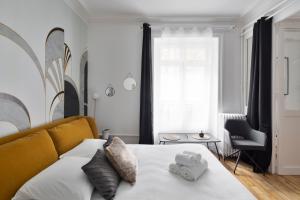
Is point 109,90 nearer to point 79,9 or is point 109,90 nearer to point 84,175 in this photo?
point 79,9

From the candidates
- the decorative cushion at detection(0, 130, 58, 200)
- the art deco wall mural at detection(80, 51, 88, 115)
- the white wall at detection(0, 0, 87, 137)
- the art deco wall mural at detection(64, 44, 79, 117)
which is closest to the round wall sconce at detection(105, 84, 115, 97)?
the art deco wall mural at detection(80, 51, 88, 115)

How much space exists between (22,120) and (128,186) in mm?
1151

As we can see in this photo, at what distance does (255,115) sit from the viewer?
3.60 metres

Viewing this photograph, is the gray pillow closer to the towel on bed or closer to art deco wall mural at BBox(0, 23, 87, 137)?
the towel on bed

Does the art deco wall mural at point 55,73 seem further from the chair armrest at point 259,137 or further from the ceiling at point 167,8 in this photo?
the chair armrest at point 259,137

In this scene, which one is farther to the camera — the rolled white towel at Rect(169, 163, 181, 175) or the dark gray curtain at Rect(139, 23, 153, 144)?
the dark gray curtain at Rect(139, 23, 153, 144)

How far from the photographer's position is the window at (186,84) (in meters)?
4.27

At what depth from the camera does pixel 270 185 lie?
3.02m

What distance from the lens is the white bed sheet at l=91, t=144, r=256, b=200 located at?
154 centimetres

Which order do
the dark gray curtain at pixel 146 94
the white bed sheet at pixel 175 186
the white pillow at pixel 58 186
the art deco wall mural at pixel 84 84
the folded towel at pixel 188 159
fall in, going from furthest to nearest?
the dark gray curtain at pixel 146 94, the art deco wall mural at pixel 84 84, the folded towel at pixel 188 159, the white bed sheet at pixel 175 186, the white pillow at pixel 58 186

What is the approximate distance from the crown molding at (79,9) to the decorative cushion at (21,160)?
6.85ft

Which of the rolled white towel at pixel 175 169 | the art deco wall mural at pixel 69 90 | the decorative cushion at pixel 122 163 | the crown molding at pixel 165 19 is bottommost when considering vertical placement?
the rolled white towel at pixel 175 169

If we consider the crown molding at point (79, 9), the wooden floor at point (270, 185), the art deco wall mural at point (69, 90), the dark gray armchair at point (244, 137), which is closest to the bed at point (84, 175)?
the art deco wall mural at point (69, 90)

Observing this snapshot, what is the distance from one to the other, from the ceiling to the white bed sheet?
251 centimetres
